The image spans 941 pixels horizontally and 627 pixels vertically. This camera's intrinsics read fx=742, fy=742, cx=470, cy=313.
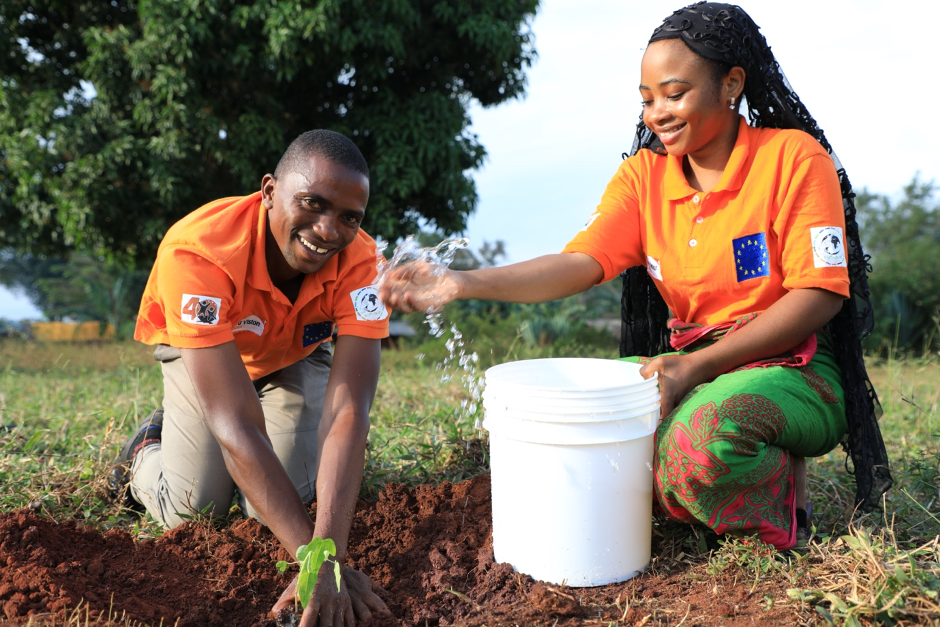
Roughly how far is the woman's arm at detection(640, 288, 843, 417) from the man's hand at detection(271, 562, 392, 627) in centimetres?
93

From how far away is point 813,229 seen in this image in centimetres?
208

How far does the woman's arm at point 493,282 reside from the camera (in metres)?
1.97

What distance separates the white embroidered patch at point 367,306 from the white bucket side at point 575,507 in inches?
23.8

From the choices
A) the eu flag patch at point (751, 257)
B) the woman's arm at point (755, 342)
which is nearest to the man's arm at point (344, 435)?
the woman's arm at point (755, 342)

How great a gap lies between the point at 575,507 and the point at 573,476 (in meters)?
0.09

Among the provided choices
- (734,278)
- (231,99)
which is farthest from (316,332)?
(231,99)

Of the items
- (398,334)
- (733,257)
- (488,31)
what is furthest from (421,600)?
(398,334)

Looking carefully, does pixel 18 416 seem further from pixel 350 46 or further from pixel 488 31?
pixel 488 31

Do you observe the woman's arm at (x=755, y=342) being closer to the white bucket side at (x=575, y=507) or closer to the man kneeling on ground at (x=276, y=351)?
the white bucket side at (x=575, y=507)

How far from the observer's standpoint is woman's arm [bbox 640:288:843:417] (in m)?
2.06

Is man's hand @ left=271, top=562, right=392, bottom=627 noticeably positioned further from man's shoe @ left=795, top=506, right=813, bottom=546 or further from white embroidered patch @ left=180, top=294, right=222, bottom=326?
man's shoe @ left=795, top=506, right=813, bottom=546

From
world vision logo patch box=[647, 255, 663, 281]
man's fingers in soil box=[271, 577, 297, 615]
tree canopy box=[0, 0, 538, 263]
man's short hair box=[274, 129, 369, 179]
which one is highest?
tree canopy box=[0, 0, 538, 263]

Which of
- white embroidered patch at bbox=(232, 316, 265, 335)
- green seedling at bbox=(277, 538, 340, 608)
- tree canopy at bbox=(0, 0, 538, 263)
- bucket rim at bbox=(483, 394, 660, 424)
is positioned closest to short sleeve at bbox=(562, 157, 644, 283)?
bucket rim at bbox=(483, 394, 660, 424)

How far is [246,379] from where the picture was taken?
2145mm
